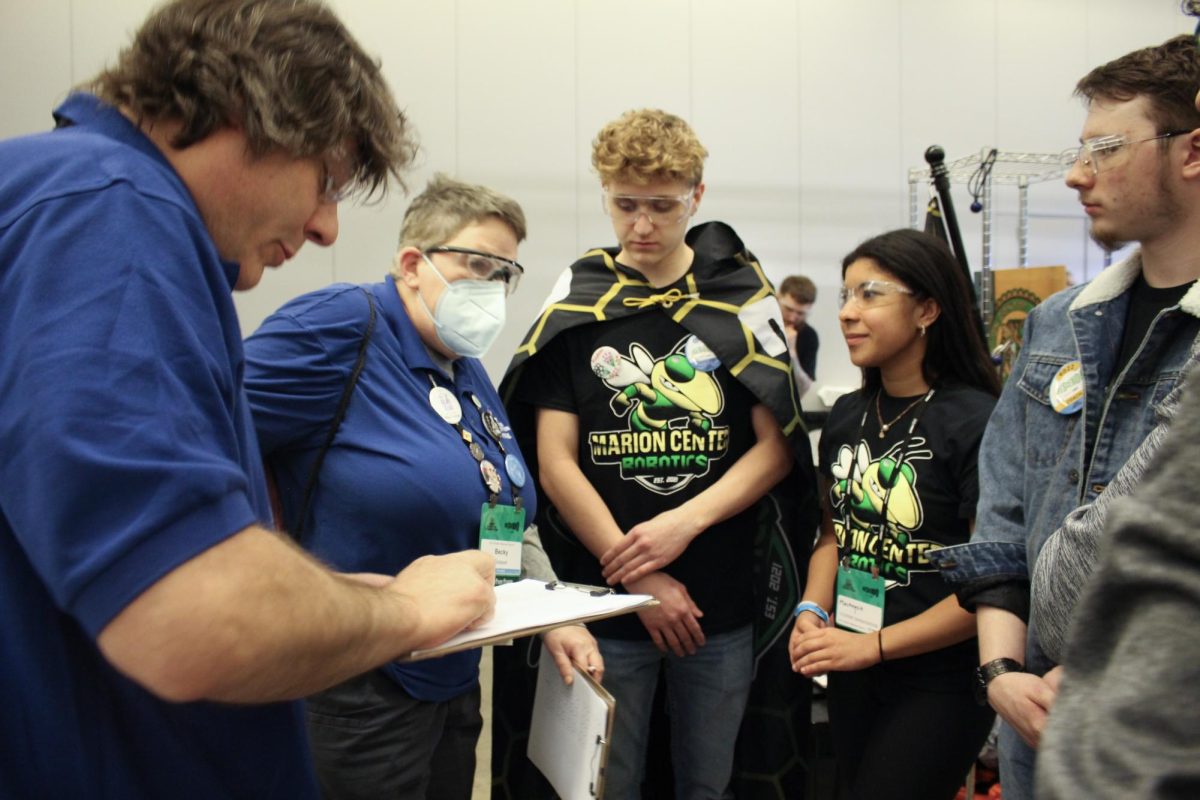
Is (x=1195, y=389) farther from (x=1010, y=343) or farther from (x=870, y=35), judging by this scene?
(x=870, y=35)

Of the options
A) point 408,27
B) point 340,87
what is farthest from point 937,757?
point 408,27

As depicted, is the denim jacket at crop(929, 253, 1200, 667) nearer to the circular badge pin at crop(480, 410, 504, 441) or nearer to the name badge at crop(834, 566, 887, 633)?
the name badge at crop(834, 566, 887, 633)

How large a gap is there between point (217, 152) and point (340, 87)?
5.0 inches

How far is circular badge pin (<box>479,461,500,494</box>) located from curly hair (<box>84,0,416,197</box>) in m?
0.81

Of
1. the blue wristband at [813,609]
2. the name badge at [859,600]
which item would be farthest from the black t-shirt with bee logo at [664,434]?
the name badge at [859,600]

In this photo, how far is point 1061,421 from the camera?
142 cm

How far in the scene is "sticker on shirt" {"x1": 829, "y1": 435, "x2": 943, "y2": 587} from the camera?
177cm

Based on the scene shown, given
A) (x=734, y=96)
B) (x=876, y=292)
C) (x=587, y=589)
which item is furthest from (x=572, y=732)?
(x=734, y=96)

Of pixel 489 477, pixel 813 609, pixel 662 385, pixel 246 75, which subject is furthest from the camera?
pixel 662 385

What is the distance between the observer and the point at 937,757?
1649 mm

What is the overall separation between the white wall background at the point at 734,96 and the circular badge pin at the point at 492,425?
3789 millimetres

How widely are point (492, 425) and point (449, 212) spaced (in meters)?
0.43

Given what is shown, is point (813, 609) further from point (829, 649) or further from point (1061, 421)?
point (1061, 421)

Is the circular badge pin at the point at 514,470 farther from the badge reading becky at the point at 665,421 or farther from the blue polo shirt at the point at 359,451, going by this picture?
the badge reading becky at the point at 665,421
